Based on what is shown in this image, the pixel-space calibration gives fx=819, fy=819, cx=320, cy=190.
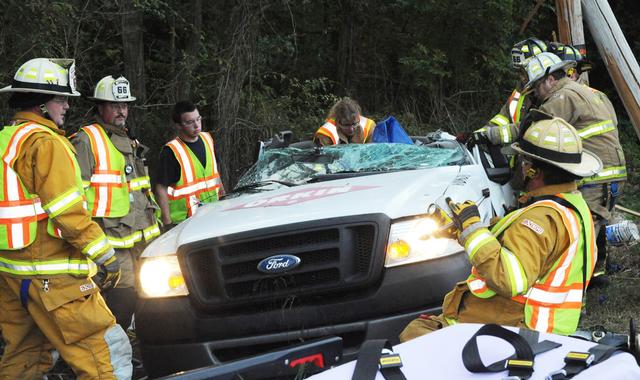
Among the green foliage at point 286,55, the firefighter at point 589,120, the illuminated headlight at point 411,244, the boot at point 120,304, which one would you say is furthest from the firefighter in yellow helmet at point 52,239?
the firefighter at point 589,120

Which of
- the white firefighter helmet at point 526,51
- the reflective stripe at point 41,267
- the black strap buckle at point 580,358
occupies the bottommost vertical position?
the reflective stripe at point 41,267

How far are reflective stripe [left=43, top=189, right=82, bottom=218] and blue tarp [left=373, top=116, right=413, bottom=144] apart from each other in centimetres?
296

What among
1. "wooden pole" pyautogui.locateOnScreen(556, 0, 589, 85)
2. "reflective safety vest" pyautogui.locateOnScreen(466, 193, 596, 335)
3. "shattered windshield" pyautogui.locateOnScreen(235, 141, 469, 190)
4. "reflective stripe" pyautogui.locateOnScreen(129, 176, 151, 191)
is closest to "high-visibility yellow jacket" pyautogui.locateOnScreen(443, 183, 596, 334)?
"reflective safety vest" pyautogui.locateOnScreen(466, 193, 596, 335)

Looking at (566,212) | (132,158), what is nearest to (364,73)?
(132,158)

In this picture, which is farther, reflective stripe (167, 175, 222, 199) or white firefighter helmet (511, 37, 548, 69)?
white firefighter helmet (511, 37, 548, 69)

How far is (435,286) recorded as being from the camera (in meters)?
4.10

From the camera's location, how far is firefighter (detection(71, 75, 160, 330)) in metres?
5.68

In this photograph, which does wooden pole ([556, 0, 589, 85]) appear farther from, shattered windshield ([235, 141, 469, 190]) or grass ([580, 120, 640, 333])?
shattered windshield ([235, 141, 469, 190])

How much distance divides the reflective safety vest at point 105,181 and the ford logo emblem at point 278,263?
189 cm

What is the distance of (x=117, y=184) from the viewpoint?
578 cm

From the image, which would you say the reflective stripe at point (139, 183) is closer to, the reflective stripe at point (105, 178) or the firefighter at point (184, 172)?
the reflective stripe at point (105, 178)

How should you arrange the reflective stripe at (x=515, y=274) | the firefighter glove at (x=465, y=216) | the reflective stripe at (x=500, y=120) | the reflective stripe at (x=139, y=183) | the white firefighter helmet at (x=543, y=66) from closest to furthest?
the reflective stripe at (x=515, y=274)
the firefighter glove at (x=465, y=216)
the reflective stripe at (x=139, y=183)
the white firefighter helmet at (x=543, y=66)
the reflective stripe at (x=500, y=120)

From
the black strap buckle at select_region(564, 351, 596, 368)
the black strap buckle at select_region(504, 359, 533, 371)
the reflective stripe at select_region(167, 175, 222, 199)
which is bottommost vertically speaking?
the reflective stripe at select_region(167, 175, 222, 199)

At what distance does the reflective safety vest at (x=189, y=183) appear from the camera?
6762 mm
